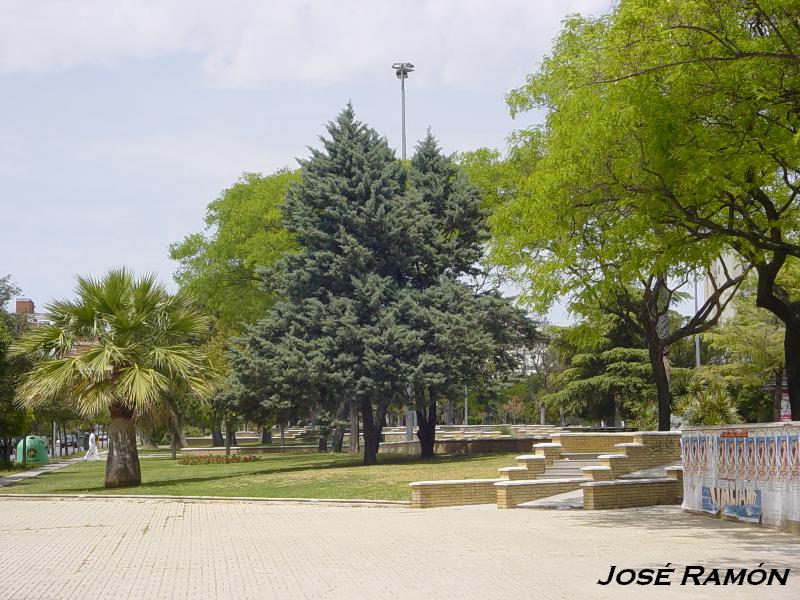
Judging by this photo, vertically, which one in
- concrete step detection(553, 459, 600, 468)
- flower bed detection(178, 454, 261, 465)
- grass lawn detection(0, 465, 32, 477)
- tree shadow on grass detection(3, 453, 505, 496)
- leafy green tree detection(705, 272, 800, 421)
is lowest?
grass lawn detection(0, 465, 32, 477)

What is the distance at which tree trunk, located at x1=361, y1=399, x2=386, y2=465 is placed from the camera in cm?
3631

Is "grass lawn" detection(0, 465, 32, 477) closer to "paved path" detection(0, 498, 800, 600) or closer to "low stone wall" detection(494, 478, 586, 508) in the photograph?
"paved path" detection(0, 498, 800, 600)

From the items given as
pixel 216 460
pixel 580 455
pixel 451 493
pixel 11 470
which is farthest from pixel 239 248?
pixel 451 493

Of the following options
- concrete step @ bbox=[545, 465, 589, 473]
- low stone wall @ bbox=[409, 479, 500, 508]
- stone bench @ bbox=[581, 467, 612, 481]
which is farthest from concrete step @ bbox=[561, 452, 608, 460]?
low stone wall @ bbox=[409, 479, 500, 508]

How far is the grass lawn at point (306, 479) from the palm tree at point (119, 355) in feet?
7.35

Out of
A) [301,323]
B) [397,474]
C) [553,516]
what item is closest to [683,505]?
[553,516]

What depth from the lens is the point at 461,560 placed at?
12.9 m

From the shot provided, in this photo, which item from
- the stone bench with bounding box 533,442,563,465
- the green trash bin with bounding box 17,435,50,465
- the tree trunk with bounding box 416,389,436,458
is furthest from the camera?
the green trash bin with bounding box 17,435,50,465

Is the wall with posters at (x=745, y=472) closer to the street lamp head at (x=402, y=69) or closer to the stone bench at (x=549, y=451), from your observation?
the stone bench at (x=549, y=451)

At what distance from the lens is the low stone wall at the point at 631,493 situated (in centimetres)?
1975

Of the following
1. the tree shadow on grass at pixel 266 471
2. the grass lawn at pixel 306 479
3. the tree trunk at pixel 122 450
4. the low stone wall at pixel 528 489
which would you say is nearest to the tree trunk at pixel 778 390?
the grass lawn at pixel 306 479

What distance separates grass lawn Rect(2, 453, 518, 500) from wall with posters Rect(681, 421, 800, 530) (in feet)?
23.3

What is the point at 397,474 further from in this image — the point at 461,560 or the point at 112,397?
the point at 461,560

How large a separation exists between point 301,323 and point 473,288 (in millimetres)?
7009
